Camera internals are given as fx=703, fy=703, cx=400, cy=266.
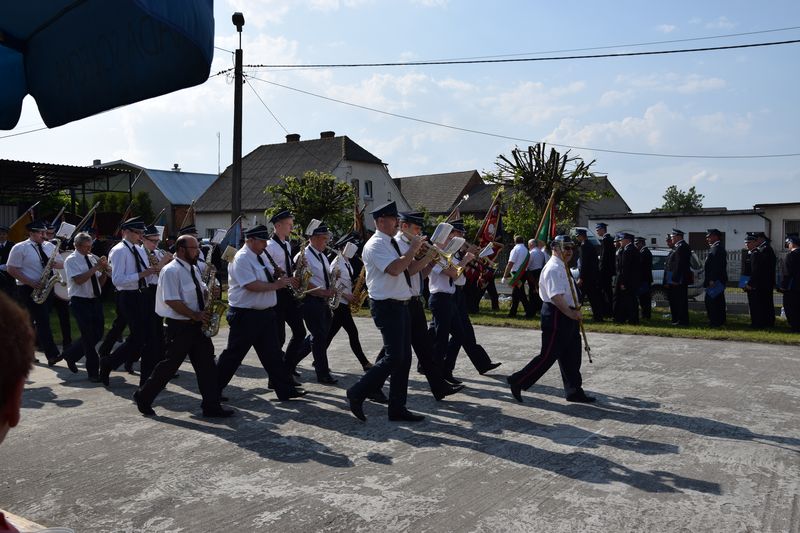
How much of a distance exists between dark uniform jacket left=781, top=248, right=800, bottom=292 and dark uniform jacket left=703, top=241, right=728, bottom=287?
3.68ft

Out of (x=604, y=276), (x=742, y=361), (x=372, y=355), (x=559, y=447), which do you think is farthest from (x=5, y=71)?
(x=604, y=276)

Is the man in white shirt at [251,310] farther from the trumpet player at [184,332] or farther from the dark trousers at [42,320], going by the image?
the dark trousers at [42,320]

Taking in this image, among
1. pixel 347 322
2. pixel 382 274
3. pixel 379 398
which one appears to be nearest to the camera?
pixel 382 274

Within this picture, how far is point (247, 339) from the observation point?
292 inches

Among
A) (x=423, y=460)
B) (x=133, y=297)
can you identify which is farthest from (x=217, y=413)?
(x=423, y=460)

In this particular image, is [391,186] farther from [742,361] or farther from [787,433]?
[787,433]

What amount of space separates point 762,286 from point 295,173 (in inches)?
1351

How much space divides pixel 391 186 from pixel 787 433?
43.5m

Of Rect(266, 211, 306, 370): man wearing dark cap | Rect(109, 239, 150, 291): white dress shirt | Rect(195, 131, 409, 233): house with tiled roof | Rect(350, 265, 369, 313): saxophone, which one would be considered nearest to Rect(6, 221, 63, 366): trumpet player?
Rect(109, 239, 150, 291): white dress shirt

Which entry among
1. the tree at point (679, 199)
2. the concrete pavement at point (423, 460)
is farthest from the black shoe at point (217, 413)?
the tree at point (679, 199)

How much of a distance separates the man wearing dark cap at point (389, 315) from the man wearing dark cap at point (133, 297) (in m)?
3.16

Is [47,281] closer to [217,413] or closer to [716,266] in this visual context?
[217,413]

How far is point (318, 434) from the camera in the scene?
6398 mm

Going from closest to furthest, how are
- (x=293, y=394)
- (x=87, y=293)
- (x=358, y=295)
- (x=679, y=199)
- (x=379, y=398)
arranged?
(x=379, y=398) → (x=293, y=394) → (x=87, y=293) → (x=358, y=295) → (x=679, y=199)
